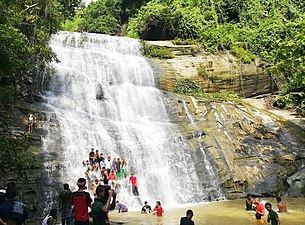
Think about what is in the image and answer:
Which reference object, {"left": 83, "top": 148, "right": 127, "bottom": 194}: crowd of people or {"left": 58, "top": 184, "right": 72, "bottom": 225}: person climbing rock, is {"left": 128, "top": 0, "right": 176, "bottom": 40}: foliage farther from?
{"left": 58, "top": 184, "right": 72, "bottom": 225}: person climbing rock

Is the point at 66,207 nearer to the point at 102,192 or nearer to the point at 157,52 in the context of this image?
the point at 102,192

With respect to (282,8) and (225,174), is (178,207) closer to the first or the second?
(225,174)

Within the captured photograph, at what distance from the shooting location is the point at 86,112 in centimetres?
2067

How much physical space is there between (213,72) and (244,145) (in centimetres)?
1027

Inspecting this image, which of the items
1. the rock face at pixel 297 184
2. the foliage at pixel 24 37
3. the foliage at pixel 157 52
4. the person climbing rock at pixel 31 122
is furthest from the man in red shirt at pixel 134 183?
the foliage at pixel 157 52

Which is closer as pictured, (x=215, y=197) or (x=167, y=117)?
(x=215, y=197)

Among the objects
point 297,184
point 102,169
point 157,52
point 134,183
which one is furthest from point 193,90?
point 102,169

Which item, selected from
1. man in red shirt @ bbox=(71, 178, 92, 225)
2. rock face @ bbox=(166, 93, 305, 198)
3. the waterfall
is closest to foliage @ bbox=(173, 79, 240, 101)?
the waterfall

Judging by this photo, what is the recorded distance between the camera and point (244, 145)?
1917 cm

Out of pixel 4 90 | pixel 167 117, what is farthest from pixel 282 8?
pixel 4 90

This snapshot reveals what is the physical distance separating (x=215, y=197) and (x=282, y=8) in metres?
25.1

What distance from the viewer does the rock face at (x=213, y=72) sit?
27.6 m

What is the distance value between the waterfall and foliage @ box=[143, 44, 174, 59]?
31.9 inches

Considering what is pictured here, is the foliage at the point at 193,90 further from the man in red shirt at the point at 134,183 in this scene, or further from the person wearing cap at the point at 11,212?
the person wearing cap at the point at 11,212
